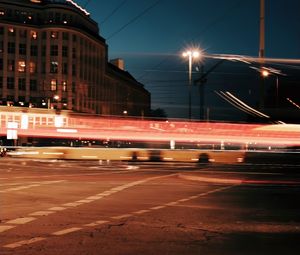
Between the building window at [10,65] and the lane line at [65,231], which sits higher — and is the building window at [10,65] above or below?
above

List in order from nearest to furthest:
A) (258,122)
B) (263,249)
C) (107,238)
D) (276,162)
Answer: (263,249), (107,238), (276,162), (258,122)

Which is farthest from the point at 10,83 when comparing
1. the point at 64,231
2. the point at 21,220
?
the point at 64,231

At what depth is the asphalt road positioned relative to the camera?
7.95 metres

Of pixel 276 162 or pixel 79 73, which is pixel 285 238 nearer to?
pixel 276 162

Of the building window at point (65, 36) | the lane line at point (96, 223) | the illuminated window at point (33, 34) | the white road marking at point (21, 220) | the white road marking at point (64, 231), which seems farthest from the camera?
the building window at point (65, 36)

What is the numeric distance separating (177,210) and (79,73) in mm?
97340

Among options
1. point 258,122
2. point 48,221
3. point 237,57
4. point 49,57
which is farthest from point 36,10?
point 48,221

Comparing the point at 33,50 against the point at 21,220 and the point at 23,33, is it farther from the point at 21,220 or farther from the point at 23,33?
the point at 21,220

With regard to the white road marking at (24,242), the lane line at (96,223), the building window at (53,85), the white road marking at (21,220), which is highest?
the building window at (53,85)

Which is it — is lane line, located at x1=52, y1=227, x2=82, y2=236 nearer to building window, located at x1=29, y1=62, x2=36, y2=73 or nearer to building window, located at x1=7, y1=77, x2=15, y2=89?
building window, located at x1=7, y1=77, x2=15, y2=89

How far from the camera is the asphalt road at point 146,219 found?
795cm

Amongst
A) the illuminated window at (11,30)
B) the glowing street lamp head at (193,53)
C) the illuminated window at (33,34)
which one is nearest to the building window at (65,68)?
the illuminated window at (33,34)

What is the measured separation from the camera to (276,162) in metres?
36.6

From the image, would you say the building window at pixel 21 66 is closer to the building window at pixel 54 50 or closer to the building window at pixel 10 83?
the building window at pixel 10 83
